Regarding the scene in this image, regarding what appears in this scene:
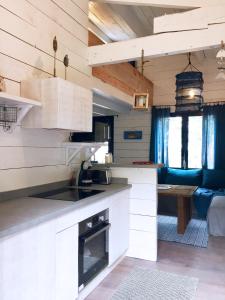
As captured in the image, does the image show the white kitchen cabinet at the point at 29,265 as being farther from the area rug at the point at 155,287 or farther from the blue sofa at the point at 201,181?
the blue sofa at the point at 201,181

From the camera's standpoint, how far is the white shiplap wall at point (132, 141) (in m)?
5.95

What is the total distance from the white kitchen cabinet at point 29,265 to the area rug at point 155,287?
853 mm

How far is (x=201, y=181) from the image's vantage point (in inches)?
209

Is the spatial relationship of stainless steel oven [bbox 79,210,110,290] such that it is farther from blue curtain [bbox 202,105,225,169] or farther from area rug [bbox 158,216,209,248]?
blue curtain [bbox 202,105,225,169]

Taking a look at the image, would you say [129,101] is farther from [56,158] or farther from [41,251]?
[41,251]

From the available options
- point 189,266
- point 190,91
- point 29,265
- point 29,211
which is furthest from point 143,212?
point 29,265

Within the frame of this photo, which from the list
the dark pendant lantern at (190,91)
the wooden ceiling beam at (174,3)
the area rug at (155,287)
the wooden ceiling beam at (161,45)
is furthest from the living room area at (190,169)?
the wooden ceiling beam at (174,3)

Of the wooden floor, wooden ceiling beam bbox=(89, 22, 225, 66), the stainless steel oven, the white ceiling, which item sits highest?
the white ceiling

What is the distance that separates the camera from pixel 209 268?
2.81 m

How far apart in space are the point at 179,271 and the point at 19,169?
1.89 meters

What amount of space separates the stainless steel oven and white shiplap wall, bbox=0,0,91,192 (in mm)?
627

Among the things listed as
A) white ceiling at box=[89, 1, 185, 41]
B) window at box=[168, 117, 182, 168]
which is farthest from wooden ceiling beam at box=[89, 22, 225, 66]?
window at box=[168, 117, 182, 168]

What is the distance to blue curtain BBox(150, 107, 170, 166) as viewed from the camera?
224 inches

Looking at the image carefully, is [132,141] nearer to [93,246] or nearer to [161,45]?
[161,45]
